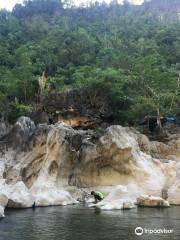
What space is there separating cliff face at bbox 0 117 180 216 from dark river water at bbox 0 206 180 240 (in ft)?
15.1

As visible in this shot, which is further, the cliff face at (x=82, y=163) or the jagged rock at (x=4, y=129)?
the jagged rock at (x=4, y=129)

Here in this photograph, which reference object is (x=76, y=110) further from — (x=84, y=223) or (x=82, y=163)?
(x=84, y=223)

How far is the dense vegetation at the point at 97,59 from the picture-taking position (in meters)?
40.8

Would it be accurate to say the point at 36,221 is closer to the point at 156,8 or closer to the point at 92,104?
the point at 92,104

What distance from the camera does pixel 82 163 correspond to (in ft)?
92.6

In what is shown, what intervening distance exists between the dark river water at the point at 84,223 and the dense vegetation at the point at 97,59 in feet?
57.7

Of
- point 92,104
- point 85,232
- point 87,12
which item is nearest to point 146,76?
point 92,104

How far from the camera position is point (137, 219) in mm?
18453

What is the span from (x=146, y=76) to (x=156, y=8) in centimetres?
8534

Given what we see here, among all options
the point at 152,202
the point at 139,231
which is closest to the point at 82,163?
the point at 152,202

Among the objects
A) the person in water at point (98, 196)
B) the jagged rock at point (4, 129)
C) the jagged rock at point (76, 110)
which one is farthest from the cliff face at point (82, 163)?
the jagged rock at point (76, 110)

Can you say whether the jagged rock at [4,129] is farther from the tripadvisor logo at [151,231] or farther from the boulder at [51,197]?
the tripadvisor logo at [151,231]

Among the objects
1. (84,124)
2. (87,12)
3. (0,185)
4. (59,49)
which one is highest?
(87,12)

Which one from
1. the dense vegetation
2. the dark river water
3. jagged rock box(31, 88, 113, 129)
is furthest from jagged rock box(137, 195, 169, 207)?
jagged rock box(31, 88, 113, 129)
